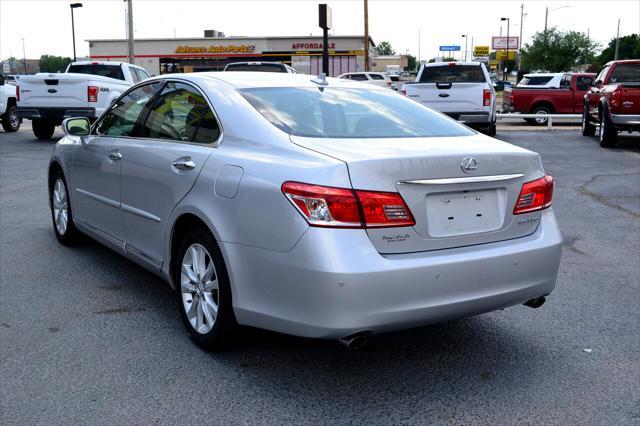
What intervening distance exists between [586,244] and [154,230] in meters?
4.29

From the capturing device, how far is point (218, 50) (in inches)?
2410

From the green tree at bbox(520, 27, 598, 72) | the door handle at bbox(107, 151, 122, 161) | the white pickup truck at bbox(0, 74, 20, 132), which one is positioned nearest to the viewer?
the door handle at bbox(107, 151, 122, 161)

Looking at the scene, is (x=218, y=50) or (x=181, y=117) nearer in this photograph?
(x=181, y=117)

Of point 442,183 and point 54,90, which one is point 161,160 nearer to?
point 442,183

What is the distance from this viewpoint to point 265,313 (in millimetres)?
3631

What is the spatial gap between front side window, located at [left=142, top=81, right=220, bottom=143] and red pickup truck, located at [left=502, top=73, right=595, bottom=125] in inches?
801

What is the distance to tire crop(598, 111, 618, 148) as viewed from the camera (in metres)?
15.6

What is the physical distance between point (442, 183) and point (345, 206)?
1.72 feet

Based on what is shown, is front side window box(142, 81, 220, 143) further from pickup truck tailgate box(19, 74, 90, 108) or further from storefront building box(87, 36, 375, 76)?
storefront building box(87, 36, 375, 76)

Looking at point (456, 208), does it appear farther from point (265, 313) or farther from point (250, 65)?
point (250, 65)

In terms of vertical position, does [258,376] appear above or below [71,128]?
below

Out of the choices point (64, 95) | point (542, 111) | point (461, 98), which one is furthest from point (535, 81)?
point (64, 95)

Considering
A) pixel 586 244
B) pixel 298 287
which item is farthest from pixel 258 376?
pixel 586 244

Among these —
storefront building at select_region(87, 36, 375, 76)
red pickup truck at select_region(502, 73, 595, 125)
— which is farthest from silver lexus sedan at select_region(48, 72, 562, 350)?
storefront building at select_region(87, 36, 375, 76)
